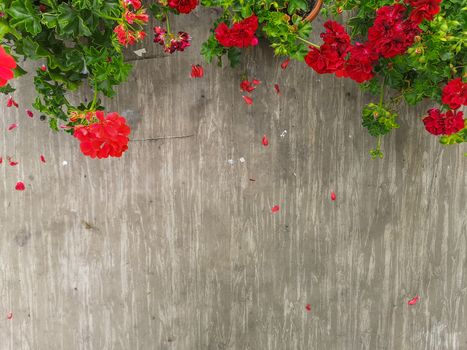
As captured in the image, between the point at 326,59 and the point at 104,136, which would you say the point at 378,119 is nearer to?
the point at 326,59

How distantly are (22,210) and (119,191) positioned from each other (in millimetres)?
385

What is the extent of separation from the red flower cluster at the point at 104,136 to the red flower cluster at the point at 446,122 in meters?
0.94

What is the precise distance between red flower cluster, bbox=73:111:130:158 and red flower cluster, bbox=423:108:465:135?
937 mm

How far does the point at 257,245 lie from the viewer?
1792 millimetres

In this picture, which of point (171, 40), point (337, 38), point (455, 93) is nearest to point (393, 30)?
point (337, 38)

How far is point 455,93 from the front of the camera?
1.30m

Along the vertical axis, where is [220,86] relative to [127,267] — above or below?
above

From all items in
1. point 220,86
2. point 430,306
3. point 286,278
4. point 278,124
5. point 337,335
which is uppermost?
point 220,86

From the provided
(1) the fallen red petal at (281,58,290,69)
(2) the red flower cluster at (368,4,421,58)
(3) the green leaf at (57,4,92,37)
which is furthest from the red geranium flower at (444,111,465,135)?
(3) the green leaf at (57,4,92,37)

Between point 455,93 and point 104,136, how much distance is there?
99 centimetres

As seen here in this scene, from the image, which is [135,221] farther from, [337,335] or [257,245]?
[337,335]

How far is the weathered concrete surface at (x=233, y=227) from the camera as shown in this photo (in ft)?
5.69

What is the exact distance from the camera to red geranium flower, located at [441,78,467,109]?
1289mm

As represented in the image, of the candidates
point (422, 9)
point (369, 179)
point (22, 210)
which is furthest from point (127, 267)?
point (422, 9)
